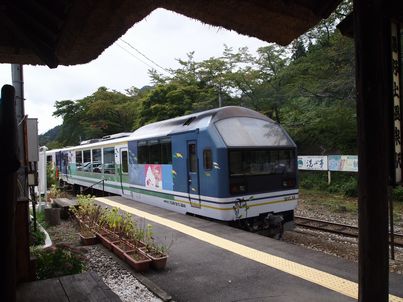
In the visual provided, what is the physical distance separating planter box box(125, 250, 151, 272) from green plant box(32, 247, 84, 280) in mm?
990

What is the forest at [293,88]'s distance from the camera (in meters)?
15.6

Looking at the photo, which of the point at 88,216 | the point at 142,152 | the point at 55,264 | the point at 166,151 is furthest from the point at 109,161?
the point at 55,264

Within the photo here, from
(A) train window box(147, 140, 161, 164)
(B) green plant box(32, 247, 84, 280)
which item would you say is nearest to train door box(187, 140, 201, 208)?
(A) train window box(147, 140, 161, 164)

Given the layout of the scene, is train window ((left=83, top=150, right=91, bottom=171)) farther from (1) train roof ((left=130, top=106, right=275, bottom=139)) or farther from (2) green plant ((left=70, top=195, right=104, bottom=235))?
(2) green plant ((left=70, top=195, right=104, bottom=235))

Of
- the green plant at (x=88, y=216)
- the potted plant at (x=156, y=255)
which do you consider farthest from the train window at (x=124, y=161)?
the potted plant at (x=156, y=255)

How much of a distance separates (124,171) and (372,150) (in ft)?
40.2

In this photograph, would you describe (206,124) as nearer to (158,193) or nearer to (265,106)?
(158,193)

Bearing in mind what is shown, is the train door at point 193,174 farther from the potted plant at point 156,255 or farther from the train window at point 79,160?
the train window at point 79,160

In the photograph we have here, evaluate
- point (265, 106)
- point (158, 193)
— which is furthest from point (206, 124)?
point (265, 106)

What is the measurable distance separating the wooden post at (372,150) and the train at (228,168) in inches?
221

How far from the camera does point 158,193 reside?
11102 millimetres

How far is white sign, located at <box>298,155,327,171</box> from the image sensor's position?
16812 millimetres

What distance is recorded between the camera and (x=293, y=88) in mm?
16562

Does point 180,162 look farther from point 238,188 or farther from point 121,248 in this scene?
point 121,248
